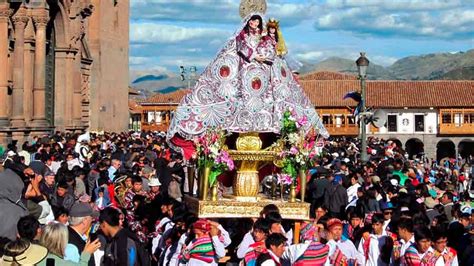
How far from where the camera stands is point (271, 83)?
12500 millimetres

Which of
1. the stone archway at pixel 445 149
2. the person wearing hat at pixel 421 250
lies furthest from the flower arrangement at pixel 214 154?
the stone archway at pixel 445 149

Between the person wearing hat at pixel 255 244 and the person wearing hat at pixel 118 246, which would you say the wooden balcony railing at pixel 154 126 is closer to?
the person wearing hat at pixel 255 244

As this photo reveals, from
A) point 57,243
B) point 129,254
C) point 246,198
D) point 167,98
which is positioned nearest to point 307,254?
point 129,254

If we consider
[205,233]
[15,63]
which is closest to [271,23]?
[205,233]

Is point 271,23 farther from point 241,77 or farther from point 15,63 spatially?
point 15,63

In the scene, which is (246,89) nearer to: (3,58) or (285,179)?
(285,179)

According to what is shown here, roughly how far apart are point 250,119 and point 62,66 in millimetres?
23764

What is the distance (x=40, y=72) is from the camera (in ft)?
101

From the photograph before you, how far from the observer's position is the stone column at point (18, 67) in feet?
95.0

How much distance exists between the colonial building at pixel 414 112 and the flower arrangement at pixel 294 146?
216ft

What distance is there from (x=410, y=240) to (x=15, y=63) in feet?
71.7

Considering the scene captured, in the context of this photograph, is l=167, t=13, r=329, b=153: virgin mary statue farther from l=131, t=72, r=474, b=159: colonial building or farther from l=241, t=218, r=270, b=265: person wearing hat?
l=131, t=72, r=474, b=159: colonial building

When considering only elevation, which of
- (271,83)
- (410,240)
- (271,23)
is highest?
(271,23)

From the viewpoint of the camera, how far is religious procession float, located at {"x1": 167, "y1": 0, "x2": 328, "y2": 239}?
40.1 feet
